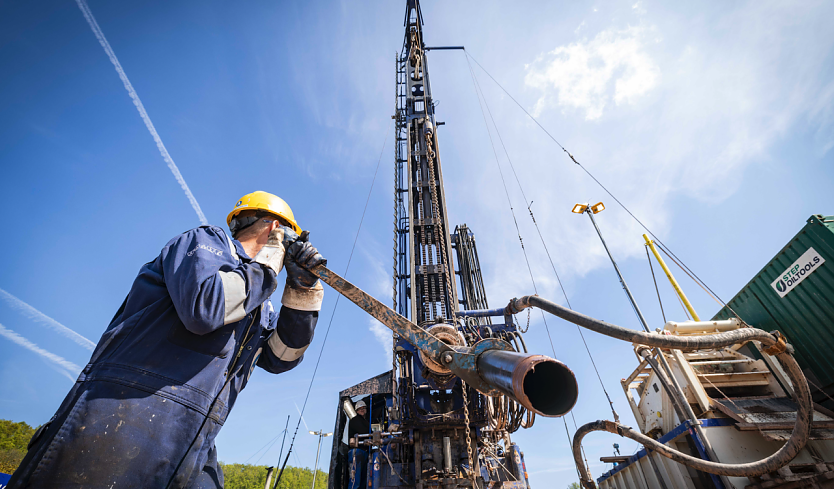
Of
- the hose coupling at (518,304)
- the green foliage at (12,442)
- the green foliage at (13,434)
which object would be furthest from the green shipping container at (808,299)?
the green foliage at (13,434)

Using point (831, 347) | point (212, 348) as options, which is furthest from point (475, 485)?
point (831, 347)

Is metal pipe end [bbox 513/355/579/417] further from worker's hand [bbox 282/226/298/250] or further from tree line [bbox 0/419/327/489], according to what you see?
tree line [bbox 0/419/327/489]

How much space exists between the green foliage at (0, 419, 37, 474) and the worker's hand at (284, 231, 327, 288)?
4229cm

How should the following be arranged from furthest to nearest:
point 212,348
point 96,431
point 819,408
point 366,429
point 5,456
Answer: point 5,456, point 366,429, point 819,408, point 212,348, point 96,431

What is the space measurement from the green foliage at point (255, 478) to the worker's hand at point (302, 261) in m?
72.4

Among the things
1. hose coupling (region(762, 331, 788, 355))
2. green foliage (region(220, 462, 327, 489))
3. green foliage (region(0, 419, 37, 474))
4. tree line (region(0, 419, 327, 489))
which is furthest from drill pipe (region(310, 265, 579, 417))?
green foliage (region(220, 462, 327, 489))

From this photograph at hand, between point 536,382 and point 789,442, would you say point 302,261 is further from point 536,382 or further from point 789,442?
point 789,442

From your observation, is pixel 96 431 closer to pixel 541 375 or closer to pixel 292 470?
pixel 541 375

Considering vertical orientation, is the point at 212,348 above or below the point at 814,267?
below

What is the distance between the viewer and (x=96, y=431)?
1434 millimetres

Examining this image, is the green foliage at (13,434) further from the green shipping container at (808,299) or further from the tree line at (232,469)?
the green shipping container at (808,299)

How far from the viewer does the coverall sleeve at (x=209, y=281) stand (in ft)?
5.36

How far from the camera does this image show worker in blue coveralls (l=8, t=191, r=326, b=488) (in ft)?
4.61

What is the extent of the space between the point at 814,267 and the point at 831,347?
1.54 m
